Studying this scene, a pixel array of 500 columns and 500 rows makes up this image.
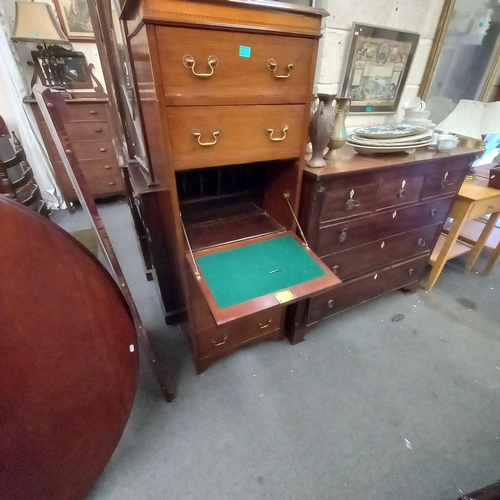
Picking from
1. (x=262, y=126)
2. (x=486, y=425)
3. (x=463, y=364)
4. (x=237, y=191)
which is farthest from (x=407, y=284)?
(x=262, y=126)

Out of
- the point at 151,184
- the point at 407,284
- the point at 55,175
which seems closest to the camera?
the point at 151,184

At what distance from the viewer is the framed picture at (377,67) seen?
1.51 metres

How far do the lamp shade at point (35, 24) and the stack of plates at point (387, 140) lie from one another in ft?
9.24

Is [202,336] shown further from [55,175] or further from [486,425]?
[55,175]

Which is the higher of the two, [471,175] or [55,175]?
[471,175]

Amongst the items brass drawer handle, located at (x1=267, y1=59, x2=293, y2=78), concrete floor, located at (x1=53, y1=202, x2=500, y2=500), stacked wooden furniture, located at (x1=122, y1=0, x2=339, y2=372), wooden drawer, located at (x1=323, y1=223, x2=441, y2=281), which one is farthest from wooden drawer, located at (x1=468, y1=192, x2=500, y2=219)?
brass drawer handle, located at (x1=267, y1=59, x2=293, y2=78)

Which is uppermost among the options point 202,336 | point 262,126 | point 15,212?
point 262,126

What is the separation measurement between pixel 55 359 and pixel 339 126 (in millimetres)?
1403

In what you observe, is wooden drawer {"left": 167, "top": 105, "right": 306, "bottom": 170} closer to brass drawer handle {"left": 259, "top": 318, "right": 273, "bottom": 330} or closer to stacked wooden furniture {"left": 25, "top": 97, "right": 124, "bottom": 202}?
brass drawer handle {"left": 259, "top": 318, "right": 273, "bottom": 330}

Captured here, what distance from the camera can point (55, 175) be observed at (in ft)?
9.47

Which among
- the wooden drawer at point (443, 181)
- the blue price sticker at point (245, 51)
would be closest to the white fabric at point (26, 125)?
the blue price sticker at point (245, 51)

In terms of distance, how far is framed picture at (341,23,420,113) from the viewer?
151 cm

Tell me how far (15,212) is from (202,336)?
93cm

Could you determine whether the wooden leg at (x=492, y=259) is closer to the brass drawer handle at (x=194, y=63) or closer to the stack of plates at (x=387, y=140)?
the stack of plates at (x=387, y=140)
